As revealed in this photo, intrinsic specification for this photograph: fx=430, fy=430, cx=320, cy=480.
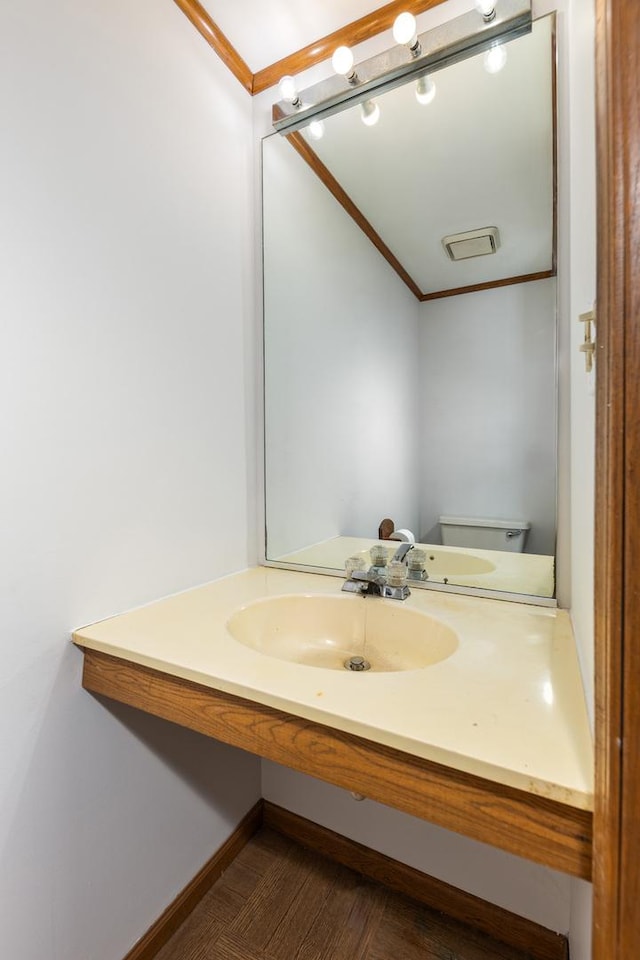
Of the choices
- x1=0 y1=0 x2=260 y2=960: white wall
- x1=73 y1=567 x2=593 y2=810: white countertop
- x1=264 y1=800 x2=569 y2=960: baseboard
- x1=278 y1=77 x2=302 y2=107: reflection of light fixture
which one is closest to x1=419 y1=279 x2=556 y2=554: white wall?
x1=73 y1=567 x2=593 y2=810: white countertop

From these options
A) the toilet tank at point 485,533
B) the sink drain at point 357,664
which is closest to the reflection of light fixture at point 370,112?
the toilet tank at point 485,533

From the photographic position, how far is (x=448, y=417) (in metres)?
1.24

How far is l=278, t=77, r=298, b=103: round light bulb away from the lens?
1290 millimetres

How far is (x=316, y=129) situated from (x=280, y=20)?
266 mm

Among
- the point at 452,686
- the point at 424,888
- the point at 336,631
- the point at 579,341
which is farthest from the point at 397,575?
the point at 424,888

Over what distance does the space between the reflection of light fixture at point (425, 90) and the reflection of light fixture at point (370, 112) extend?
12cm

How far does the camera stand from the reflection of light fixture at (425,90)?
1179 mm

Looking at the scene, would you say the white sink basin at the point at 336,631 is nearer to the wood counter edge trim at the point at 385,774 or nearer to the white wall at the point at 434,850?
the wood counter edge trim at the point at 385,774

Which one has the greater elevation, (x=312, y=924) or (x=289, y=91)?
(x=289, y=91)

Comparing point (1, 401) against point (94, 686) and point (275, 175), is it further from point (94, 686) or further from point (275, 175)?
point (275, 175)

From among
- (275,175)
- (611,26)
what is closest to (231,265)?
(275,175)

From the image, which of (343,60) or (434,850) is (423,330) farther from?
(434,850)

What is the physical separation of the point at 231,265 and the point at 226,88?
20.9 inches

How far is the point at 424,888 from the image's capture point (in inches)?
48.1
